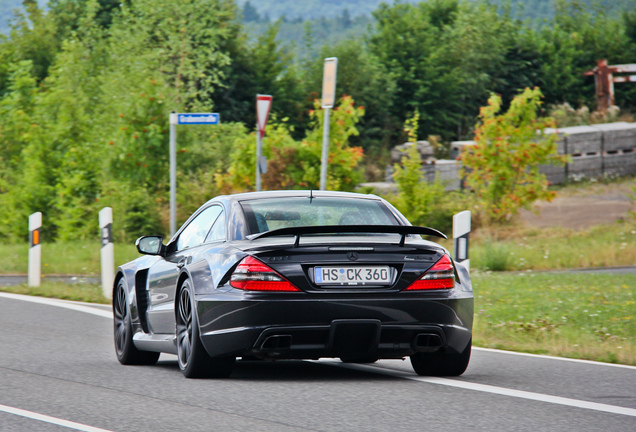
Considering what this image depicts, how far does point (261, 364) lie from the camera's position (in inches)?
329

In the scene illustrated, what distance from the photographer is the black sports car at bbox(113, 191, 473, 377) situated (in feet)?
22.2

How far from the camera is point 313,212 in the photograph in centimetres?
757

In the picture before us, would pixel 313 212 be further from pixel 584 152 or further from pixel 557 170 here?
pixel 584 152

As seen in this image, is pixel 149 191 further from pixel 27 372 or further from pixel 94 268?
pixel 27 372

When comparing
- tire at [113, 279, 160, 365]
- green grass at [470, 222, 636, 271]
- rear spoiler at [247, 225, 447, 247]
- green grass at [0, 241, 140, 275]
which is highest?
rear spoiler at [247, 225, 447, 247]

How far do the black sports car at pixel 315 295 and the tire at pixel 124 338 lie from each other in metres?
1.13

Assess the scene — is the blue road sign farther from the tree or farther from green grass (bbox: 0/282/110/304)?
the tree

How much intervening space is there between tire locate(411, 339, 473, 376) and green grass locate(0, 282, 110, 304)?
7.84m

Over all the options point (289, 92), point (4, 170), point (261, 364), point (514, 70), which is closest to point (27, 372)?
point (261, 364)

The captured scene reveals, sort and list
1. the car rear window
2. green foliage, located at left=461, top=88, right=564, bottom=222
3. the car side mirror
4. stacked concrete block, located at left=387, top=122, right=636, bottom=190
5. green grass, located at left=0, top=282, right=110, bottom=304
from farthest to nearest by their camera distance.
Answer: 1. stacked concrete block, located at left=387, top=122, right=636, bottom=190
2. green foliage, located at left=461, top=88, right=564, bottom=222
3. green grass, located at left=0, top=282, right=110, bottom=304
4. the car side mirror
5. the car rear window

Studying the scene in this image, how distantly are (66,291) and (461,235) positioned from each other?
21.4 ft

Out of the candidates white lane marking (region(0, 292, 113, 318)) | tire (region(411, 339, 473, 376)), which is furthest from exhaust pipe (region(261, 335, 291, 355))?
white lane marking (region(0, 292, 113, 318))

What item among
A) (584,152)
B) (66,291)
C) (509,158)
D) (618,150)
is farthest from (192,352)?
(618,150)

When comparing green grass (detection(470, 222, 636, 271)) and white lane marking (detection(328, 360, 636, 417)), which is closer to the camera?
white lane marking (detection(328, 360, 636, 417))
